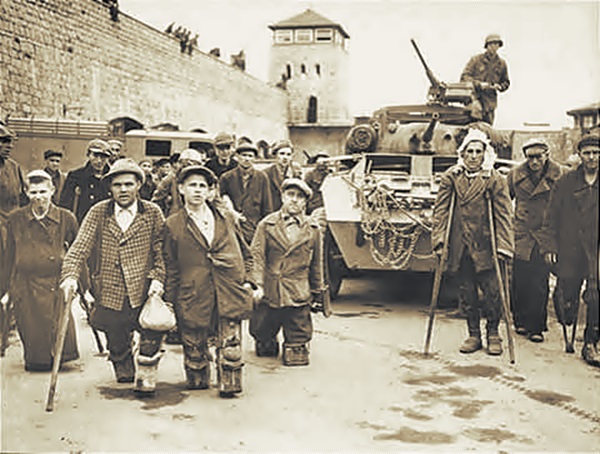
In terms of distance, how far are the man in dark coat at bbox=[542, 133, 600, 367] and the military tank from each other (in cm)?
192

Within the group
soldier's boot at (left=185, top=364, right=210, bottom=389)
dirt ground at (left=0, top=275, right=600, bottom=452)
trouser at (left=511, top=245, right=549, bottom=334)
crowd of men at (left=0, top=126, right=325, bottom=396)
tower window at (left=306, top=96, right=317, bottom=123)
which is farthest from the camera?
tower window at (left=306, top=96, right=317, bottom=123)

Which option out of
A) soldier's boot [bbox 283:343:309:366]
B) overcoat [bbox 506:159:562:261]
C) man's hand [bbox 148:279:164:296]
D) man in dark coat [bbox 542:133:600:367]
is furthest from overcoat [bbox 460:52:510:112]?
man's hand [bbox 148:279:164:296]

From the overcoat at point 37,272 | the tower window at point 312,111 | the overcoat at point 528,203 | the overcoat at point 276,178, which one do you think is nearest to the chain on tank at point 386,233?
the overcoat at point 276,178

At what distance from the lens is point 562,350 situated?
660 cm

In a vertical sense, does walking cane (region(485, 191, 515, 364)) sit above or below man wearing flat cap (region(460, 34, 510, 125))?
below

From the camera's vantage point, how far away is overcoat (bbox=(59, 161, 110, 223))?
680 centimetres

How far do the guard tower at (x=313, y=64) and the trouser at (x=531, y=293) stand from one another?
252cm

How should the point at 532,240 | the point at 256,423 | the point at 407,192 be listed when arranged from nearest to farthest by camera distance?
1. the point at 256,423
2. the point at 532,240
3. the point at 407,192

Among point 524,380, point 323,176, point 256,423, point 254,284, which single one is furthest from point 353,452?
point 323,176

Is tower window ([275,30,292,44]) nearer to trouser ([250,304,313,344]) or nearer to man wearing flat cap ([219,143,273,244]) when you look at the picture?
man wearing flat cap ([219,143,273,244])

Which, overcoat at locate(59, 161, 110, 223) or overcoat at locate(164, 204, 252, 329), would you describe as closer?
overcoat at locate(164, 204, 252, 329)

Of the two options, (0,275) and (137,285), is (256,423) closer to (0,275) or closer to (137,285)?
(137,285)

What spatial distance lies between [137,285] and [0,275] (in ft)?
3.68

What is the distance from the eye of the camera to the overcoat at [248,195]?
25.4ft
